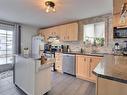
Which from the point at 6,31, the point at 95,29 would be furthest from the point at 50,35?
the point at 95,29

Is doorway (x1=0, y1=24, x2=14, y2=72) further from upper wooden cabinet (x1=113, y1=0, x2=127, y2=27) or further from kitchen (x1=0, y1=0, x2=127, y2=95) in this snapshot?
upper wooden cabinet (x1=113, y1=0, x2=127, y2=27)

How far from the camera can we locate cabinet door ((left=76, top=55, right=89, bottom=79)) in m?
3.99

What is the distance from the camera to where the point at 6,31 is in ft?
18.2

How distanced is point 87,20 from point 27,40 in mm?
3626

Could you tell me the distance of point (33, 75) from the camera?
2.46m

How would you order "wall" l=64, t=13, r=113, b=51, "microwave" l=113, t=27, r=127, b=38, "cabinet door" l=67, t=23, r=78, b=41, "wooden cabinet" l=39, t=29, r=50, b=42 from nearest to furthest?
"microwave" l=113, t=27, r=127, b=38 → "wall" l=64, t=13, r=113, b=51 → "cabinet door" l=67, t=23, r=78, b=41 → "wooden cabinet" l=39, t=29, r=50, b=42

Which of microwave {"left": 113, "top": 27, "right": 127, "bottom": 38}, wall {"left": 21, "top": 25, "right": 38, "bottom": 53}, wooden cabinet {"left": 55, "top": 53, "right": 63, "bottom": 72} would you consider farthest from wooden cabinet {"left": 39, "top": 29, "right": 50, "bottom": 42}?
microwave {"left": 113, "top": 27, "right": 127, "bottom": 38}

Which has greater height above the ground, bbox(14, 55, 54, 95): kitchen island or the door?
the door

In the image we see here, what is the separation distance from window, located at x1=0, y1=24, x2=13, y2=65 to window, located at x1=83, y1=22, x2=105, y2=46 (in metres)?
3.73

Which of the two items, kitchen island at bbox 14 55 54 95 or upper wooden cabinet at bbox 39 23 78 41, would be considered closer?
kitchen island at bbox 14 55 54 95

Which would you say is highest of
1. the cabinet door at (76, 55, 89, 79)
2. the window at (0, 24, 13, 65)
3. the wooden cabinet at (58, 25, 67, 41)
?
the wooden cabinet at (58, 25, 67, 41)

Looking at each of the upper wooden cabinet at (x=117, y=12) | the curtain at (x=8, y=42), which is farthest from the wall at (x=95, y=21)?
the curtain at (x=8, y=42)

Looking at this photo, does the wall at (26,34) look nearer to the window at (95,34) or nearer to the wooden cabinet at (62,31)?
the wooden cabinet at (62,31)

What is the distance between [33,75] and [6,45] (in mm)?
3875
